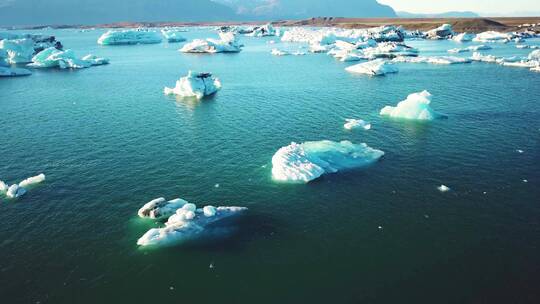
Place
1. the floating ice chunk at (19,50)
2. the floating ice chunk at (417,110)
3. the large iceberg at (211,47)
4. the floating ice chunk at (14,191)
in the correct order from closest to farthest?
the floating ice chunk at (14,191)
the floating ice chunk at (417,110)
the floating ice chunk at (19,50)
the large iceberg at (211,47)

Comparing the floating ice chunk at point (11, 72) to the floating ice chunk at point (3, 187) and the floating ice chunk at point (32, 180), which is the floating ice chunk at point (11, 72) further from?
the floating ice chunk at point (3, 187)

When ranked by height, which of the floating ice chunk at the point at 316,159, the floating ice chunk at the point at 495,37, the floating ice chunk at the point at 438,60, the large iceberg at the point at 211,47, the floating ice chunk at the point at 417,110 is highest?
the floating ice chunk at the point at 495,37

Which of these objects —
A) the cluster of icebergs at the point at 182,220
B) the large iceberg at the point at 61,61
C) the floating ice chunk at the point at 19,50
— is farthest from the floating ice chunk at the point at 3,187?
the floating ice chunk at the point at 19,50

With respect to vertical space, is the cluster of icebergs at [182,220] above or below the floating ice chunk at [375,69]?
below

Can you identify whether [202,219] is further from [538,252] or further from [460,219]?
[538,252]

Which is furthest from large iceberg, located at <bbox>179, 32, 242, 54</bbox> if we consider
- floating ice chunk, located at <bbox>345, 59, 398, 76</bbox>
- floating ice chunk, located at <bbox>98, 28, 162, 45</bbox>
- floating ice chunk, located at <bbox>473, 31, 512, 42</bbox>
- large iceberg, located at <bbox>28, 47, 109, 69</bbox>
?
floating ice chunk, located at <bbox>473, 31, 512, 42</bbox>

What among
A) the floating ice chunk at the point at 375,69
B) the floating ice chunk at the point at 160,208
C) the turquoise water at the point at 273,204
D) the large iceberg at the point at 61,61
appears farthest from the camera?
the large iceberg at the point at 61,61
